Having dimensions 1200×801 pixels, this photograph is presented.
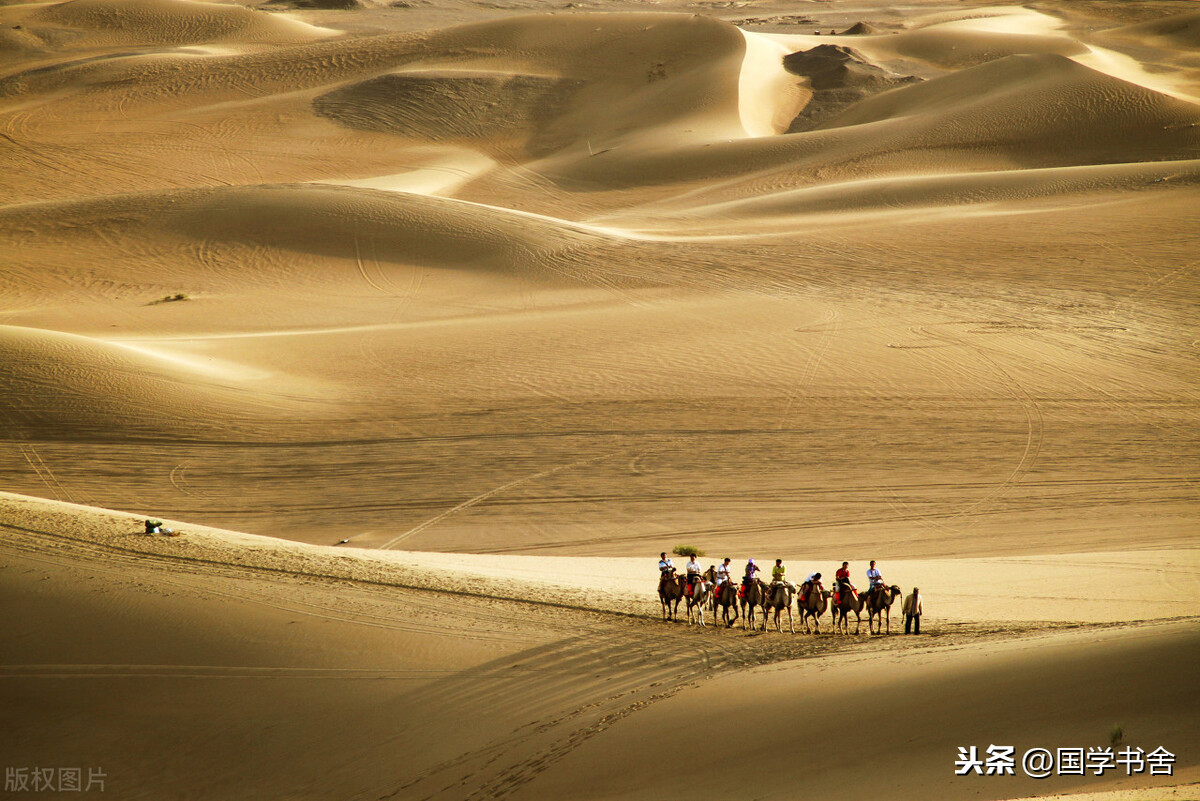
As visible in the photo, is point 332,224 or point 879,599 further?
point 332,224

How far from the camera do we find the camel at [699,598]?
1158cm

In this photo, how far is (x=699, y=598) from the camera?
11.6 metres

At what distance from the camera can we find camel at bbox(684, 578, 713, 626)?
38.0ft

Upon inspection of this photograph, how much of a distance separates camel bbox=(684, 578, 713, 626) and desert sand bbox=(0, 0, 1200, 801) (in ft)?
1.49

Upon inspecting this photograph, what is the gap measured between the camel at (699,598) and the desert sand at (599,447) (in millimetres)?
455

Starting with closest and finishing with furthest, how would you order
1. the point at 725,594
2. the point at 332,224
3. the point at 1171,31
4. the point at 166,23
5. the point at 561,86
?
the point at 725,594 → the point at 332,224 → the point at 561,86 → the point at 1171,31 → the point at 166,23

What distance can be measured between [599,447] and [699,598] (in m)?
6.82

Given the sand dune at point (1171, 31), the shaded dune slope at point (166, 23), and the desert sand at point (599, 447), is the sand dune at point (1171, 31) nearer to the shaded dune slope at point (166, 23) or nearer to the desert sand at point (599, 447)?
the desert sand at point (599, 447)

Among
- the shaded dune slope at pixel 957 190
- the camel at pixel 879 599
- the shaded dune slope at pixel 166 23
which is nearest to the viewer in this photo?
the camel at pixel 879 599

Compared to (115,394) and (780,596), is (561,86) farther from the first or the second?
(780,596)

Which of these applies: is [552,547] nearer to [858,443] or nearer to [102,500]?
[858,443]

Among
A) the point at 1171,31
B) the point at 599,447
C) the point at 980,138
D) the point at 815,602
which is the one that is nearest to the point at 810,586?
the point at 815,602

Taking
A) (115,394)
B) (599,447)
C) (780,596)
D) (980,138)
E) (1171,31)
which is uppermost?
(1171,31)

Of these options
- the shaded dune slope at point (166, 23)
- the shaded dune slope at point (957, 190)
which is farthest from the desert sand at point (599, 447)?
the shaded dune slope at point (166, 23)
